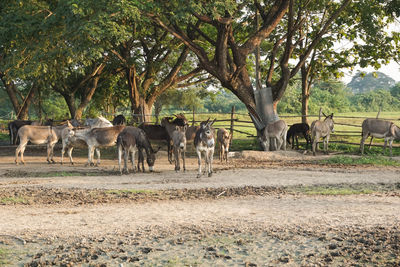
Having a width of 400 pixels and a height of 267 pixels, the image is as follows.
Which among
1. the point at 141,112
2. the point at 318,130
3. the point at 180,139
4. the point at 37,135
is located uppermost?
the point at 141,112

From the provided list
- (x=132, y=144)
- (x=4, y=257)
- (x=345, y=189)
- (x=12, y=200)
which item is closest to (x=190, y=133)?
(x=132, y=144)

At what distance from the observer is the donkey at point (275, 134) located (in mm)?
20656

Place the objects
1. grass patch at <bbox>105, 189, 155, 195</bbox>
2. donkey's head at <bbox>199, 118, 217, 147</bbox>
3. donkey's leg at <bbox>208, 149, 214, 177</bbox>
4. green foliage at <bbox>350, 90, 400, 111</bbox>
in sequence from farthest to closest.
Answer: green foliage at <bbox>350, 90, 400, 111</bbox>
donkey's leg at <bbox>208, 149, 214, 177</bbox>
donkey's head at <bbox>199, 118, 217, 147</bbox>
grass patch at <bbox>105, 189, 155, 195</bbox>

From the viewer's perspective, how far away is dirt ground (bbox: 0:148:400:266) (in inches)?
239

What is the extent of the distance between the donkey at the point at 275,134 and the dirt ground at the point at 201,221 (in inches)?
289

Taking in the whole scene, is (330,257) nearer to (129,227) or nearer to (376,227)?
(376,227)

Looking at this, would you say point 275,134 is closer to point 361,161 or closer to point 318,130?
point 318,130

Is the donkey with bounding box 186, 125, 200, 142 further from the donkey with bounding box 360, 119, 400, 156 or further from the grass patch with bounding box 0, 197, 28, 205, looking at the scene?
the grass patch with bounding box 0, 197, 28, 205

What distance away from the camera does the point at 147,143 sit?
1500 cm

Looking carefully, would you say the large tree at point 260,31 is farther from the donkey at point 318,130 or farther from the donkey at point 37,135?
the donkey at point 37,135

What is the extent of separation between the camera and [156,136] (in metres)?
19.1

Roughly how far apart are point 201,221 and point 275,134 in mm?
13478

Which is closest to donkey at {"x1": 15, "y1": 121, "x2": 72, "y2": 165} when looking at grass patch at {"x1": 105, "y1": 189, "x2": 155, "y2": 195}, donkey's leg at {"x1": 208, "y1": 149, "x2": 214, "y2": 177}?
donkey's leg at {"x1": 208, "y1": 149, "x2": 214, "y2": 177}

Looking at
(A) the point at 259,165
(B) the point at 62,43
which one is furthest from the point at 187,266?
(B) the point at 62,43
